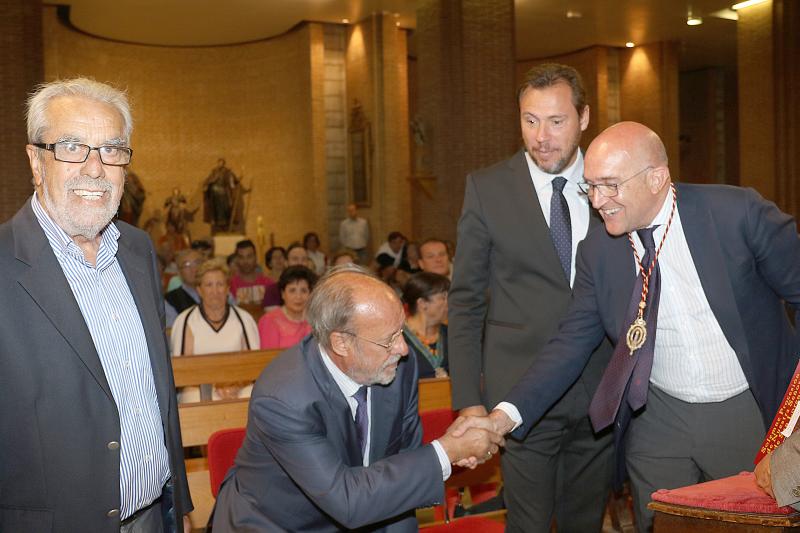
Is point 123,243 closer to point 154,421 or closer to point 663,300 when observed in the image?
point 154,421

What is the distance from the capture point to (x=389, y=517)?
257cm

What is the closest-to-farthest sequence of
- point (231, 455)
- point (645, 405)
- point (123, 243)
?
1. point (123, 243)
2. point (645, 405)
3. point (231, 455)

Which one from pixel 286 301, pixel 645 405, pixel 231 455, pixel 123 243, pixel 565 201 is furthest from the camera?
pixel 286 301

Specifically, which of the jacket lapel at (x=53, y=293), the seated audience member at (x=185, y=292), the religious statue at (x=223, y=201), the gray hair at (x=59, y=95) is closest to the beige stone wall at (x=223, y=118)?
the religious statue at (x=223, y=201)

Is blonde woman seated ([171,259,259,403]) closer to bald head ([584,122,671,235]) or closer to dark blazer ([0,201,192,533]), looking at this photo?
dark blazer ([0,201,192,533])

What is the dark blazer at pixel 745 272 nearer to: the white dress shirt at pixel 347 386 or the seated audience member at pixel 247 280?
the white dress shirt at pixel 347 386

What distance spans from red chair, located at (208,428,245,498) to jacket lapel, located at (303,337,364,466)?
1.22 metres

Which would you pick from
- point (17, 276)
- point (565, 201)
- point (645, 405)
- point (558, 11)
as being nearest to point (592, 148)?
point (565, 201)

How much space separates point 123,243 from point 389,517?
3.83 ft

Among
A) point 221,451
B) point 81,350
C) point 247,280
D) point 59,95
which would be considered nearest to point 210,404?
point 221,451

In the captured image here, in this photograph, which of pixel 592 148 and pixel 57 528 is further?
pixel 592 148

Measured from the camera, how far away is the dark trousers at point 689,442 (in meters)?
2.74

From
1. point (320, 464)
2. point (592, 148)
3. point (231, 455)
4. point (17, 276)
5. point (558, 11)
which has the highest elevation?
point (558, 11)

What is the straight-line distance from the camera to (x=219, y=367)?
19.1 feet
